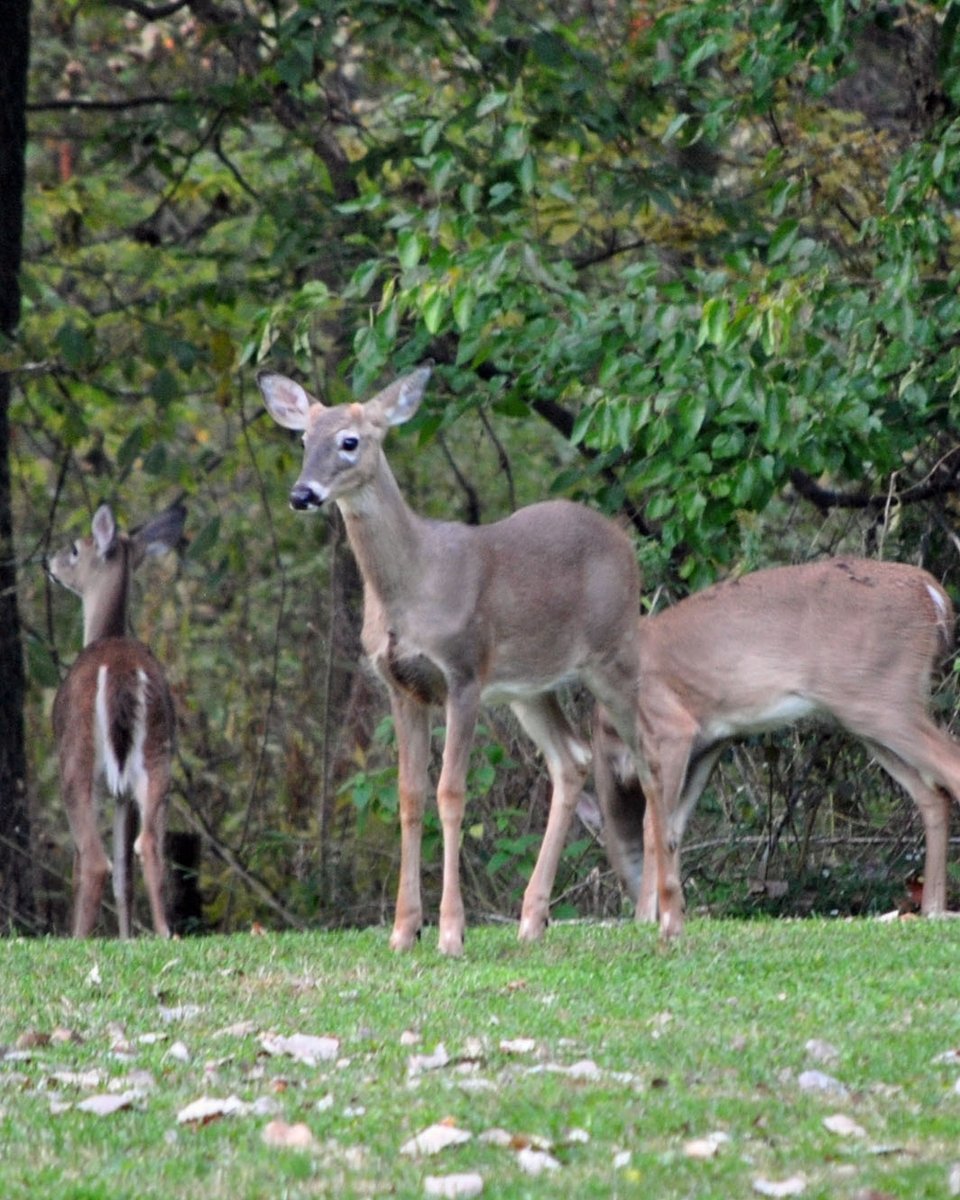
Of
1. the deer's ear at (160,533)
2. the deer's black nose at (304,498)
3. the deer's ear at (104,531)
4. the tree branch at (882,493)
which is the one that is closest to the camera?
the deer's black nose at (304,498)

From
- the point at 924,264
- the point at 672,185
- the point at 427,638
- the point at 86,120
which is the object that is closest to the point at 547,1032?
the point at 427,638

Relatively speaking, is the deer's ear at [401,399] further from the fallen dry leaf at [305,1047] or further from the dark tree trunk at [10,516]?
the dark tree trunk at [10,516]

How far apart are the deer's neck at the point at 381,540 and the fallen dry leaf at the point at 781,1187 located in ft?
13.6

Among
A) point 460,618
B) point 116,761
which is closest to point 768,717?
point 460,618

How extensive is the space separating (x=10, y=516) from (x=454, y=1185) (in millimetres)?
8713

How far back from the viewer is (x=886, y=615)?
400 inches

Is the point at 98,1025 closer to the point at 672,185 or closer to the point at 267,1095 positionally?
the point at 267,1095

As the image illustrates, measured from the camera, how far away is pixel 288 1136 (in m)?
4.98

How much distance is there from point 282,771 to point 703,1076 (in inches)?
347

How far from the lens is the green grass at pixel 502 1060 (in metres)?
4.73

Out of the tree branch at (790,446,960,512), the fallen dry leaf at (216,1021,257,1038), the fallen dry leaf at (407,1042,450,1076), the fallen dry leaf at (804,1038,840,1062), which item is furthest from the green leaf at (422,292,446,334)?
the fallen dry leaf at (804,1038,840,1062)

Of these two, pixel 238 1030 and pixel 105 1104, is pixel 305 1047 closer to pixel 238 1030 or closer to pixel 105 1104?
pixel 238 1030

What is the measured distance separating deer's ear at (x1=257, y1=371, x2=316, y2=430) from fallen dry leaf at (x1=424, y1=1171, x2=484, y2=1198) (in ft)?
16.3

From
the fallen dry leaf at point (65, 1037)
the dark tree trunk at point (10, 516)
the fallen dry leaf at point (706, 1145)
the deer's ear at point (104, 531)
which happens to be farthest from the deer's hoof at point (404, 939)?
the dark tree trunk at point (10, 516)
